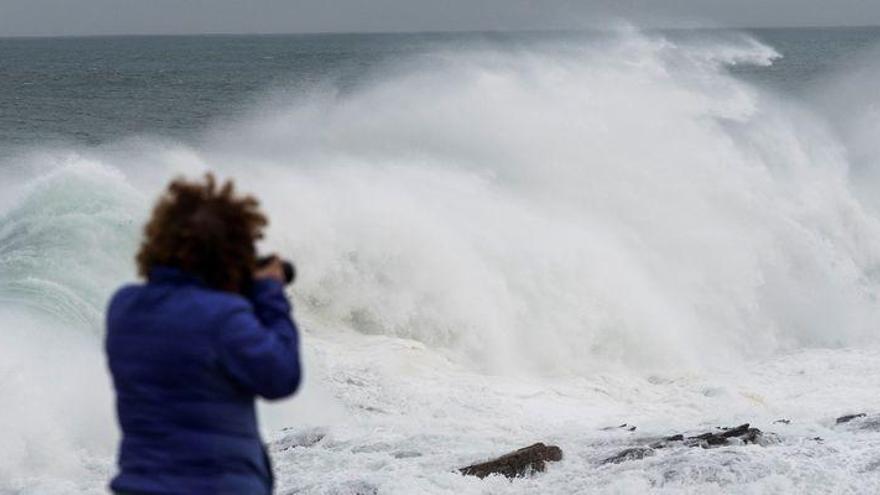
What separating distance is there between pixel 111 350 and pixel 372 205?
578 inches

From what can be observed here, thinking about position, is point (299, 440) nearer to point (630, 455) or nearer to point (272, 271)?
point (630, 455)

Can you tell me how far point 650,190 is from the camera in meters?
21.2

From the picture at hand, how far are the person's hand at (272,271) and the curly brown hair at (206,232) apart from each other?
0.13 ft

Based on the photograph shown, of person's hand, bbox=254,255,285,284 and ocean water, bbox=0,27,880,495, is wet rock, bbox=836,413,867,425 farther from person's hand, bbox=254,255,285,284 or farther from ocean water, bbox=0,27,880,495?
person's hand, bbox=254,255,285,284

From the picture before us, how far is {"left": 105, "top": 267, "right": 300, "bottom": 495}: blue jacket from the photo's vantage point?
2869 mm

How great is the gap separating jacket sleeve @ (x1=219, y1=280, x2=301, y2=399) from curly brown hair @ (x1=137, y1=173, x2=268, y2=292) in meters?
0.13

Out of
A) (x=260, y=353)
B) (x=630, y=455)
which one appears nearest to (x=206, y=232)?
(x=260, y=353)

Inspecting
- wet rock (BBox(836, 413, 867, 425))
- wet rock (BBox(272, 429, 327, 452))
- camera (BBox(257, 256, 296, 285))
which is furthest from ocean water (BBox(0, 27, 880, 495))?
camera (BBox(257, 256, 296, 285))

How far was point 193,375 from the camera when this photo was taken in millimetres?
2900

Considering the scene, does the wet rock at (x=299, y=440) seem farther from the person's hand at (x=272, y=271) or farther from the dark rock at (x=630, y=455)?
the person's hand at (x=272, y=271)

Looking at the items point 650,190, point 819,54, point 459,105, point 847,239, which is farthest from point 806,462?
point 819,54

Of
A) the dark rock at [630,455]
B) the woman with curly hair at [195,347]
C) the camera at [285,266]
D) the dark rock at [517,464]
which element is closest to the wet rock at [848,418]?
the dark rock at [630,455]

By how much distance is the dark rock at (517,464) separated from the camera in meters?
8.47

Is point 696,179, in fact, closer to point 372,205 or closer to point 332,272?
point 372,205
